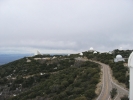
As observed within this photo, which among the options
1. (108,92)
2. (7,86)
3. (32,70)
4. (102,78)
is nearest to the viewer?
(108,92)

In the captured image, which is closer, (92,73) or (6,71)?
(92,73)

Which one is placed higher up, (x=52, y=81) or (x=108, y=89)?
(x=108, y=89)

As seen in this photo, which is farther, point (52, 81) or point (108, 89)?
point (52, 81)

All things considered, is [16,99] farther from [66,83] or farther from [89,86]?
[89,86]

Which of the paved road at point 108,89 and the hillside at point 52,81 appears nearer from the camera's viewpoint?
the paved road at point 108,89

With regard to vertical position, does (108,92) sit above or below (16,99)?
above

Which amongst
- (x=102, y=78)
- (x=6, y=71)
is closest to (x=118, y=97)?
(x=102, y=78)

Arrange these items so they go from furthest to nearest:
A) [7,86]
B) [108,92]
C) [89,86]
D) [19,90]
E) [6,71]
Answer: [6,71] < [7,86] < [19,90] < [89,86] < [108,92]

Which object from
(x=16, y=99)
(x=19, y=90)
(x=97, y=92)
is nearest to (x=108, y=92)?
(x=97, y=92)

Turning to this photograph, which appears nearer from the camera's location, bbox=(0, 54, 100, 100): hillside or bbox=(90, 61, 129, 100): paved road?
bbox=(90, 61, 129, 100): paved road
